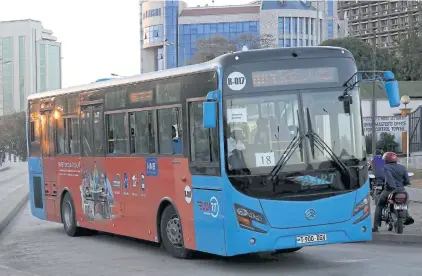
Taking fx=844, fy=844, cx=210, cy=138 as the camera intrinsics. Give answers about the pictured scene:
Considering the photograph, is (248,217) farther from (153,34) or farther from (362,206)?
(153,34)

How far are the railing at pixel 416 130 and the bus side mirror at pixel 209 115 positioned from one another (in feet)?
89.5

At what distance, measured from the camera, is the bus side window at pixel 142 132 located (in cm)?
1383

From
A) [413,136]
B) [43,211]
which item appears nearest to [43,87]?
[413,136]

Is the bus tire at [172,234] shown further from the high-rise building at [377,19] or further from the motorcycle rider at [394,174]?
the high-rise building at [377,19]

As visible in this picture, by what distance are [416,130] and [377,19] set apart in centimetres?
12763

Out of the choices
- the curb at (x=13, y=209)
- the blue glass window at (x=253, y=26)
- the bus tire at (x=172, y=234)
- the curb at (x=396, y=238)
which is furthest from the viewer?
the blue glass window at (x=253, y=26)

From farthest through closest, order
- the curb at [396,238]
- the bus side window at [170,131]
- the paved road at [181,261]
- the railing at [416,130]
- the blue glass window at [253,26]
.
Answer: the blue glass window at [253,26] < the railing at [416,130] < the curb at [396,238] < the bus side window at [170,131] < the paved road at [181,261]

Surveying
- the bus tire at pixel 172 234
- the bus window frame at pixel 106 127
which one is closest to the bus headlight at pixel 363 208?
the bus tire at pixel 172 234

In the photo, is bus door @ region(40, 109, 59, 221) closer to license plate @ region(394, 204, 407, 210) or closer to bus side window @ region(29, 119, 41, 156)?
bus side window @ region(29, 119, 41, 156)

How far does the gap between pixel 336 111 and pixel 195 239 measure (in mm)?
2758

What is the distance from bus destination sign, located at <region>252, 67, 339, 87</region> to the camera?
11562 millimetres

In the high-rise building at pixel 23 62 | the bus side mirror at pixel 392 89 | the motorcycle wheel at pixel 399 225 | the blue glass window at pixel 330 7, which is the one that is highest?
the blue glass window at pixel 330 7

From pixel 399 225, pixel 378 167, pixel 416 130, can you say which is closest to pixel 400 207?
pixel 399 225

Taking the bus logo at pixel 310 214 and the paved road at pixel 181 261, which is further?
the paved road at pixel 181 261
